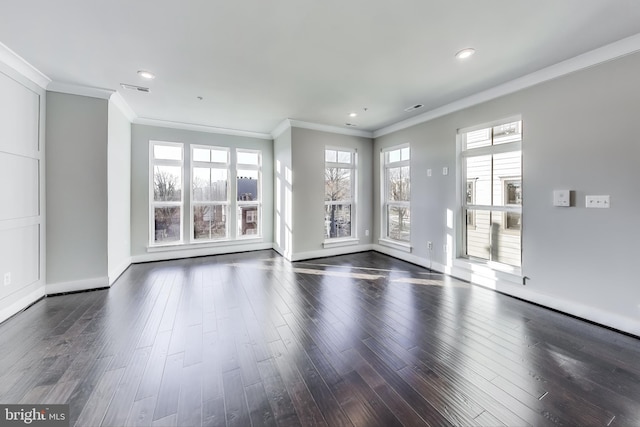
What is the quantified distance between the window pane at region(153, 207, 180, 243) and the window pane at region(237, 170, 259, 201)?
1.31 metres

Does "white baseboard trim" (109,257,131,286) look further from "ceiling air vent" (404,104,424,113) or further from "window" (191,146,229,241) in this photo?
"ceiling air vent" (404,104,424,113)

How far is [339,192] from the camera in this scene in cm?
547

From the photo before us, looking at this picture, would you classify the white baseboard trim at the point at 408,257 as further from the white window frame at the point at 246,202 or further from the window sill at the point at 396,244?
the white window frame at the point at 246,202

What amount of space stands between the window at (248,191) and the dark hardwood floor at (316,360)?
2597mm

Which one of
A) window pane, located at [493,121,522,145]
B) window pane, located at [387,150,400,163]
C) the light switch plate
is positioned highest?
window pane, located at [387,150,400,163]

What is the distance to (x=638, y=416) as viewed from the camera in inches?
56.0

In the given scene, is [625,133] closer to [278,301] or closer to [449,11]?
[449,11]

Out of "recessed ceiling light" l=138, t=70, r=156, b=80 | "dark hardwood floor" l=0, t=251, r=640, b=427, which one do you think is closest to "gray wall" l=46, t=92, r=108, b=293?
"dark hardwood floor" l=0, t=251, r=640, b=427

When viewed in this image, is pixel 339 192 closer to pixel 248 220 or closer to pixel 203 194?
pixel 248 220

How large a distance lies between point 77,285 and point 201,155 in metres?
2.99

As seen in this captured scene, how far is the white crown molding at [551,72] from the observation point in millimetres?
2282

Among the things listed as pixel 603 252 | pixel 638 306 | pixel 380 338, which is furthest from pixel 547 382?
pixel 603 252

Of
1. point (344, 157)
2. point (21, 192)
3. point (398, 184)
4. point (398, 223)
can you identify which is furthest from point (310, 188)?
point (21, 192)

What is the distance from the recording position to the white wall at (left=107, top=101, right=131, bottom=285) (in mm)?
3531
